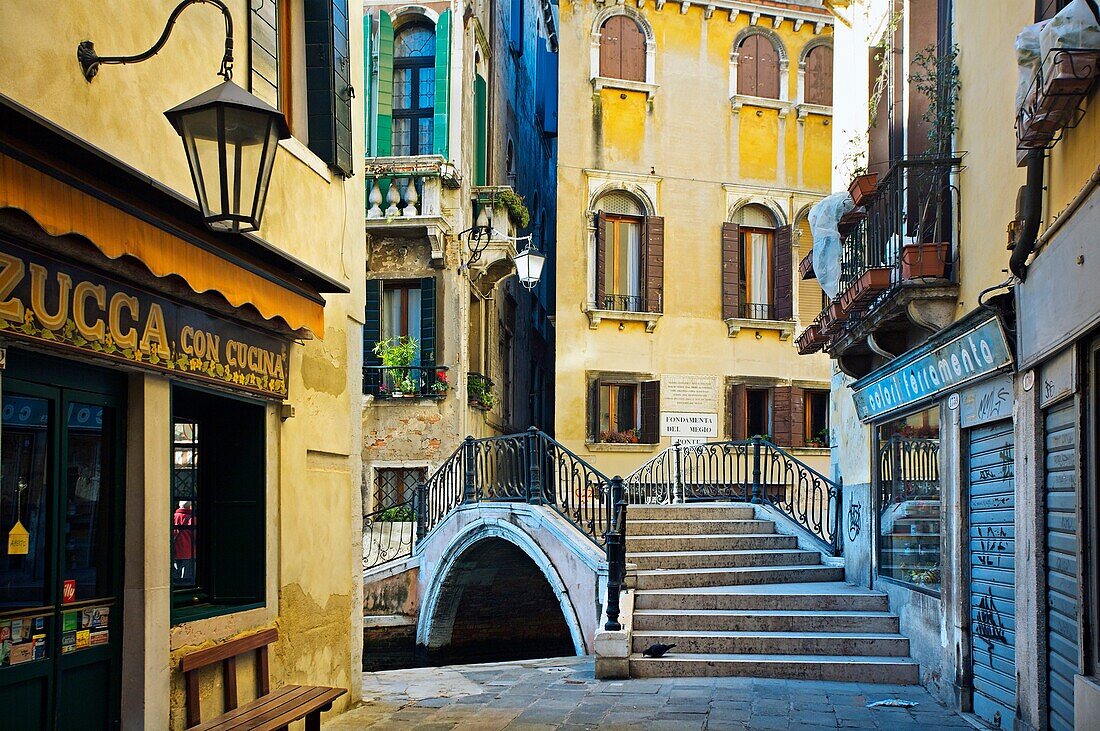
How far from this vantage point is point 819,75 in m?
24.5

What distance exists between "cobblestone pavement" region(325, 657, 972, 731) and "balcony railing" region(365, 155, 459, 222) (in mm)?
10431

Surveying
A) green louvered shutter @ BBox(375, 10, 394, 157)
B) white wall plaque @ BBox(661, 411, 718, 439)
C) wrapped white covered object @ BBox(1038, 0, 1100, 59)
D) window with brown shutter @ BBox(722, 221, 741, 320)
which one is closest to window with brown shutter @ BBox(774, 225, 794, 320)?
window with brown shutter @ BBox(722, 221, 741, 320)

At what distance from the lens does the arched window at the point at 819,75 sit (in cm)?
2447

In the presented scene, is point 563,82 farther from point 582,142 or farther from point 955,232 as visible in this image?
point 955,232

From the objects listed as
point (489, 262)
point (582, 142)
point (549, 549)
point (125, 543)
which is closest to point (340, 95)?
point (125, 543)

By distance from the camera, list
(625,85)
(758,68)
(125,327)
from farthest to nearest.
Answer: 1. (758,68)
2. (625,85)
3. (125,327)

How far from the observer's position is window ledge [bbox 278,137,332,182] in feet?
25.3

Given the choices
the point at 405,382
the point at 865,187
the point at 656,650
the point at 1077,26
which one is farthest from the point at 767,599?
the point at 405,382

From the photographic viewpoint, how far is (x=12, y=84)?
4578 millimetres

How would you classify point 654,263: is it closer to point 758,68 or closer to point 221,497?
point 758,68

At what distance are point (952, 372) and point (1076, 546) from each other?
8.88 feet

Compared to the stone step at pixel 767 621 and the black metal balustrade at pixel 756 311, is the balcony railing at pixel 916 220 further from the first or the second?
the black metal balustrade at pixel 756 311

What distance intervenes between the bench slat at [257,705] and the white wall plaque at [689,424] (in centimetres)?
1613

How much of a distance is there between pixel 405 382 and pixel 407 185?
3.44 meters
